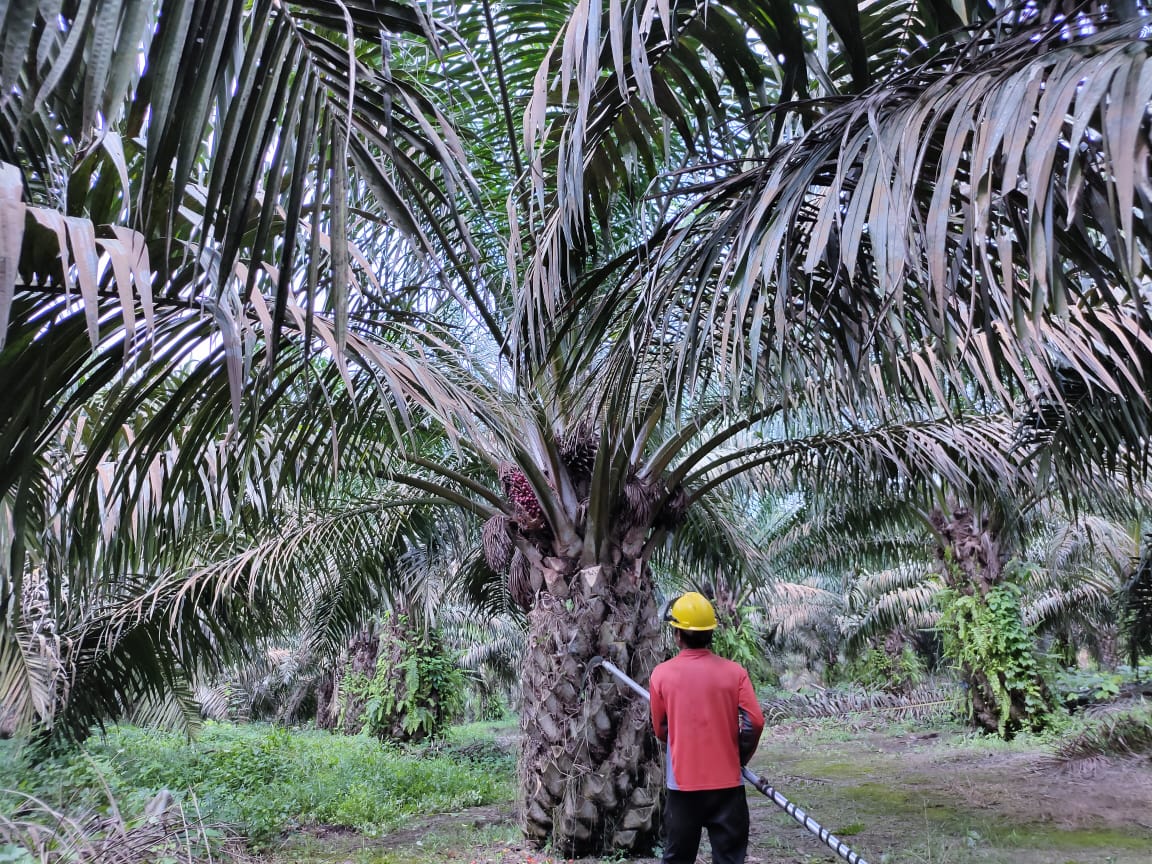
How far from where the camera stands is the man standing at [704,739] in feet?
11.6

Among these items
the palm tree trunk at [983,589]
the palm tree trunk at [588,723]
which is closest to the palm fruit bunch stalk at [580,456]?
the palm tree trunk at [588,723]

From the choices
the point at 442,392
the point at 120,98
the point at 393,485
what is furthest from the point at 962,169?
the point at 393,485

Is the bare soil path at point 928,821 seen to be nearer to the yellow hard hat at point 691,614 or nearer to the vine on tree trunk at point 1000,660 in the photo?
the vine on tree trunk at point 1000,660

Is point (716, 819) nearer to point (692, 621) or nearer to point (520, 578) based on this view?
point (692, 621)

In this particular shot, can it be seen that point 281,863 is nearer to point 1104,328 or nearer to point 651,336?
point 651,336

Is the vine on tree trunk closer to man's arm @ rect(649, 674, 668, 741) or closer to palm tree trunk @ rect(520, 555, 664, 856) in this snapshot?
palm tree trunk @ rect(520, 555, 664, 856)

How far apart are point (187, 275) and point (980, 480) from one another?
17.1ft

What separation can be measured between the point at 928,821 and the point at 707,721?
355 cm

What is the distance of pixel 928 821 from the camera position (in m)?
6.04

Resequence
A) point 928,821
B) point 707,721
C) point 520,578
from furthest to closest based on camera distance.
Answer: point 928,821, point 520,578, point 707,721

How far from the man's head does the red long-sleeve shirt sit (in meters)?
0.09

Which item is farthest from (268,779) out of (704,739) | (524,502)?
(704,739)

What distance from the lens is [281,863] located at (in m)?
5.45

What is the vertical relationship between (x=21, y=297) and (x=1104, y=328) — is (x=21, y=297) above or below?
below
